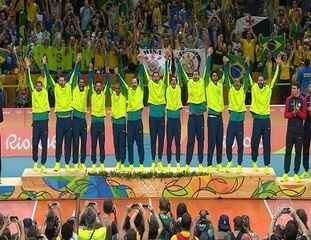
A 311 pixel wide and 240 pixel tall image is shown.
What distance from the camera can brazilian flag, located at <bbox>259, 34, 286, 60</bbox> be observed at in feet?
75.7

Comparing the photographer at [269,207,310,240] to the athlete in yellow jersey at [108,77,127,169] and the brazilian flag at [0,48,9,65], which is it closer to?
the athlete in yellow jersey at [108,77,127,169]

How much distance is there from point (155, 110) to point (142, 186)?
4.56ft

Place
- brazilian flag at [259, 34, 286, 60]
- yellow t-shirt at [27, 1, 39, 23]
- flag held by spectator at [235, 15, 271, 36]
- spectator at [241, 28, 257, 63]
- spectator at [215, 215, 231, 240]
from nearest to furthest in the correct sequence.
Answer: spectator at [215, 215, 231, 240], spectator at [241, 28, 257, 63], brazilian flag at [259, 34, 286, 60], yellow t-shirt at [27, 1, 39, 23], flag held by spectator at [235, 15, 271, 36]

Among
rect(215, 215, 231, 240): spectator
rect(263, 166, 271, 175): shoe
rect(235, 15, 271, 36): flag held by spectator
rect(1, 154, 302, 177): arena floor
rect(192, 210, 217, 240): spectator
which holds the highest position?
rect(235, 15, 271, 36): flag held by spectator

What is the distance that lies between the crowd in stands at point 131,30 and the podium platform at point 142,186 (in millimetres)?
5423

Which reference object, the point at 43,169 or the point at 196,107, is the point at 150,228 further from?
the point at 43,169

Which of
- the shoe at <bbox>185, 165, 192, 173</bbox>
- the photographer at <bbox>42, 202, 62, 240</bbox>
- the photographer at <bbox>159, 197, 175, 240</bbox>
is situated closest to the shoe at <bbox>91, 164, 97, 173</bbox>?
the shoe at <bbox>185, 165, 192, 173</bbox>

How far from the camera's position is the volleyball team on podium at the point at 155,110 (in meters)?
16.3

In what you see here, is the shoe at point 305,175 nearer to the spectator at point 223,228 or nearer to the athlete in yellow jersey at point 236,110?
the athlete in yellow jersey at point 236,110

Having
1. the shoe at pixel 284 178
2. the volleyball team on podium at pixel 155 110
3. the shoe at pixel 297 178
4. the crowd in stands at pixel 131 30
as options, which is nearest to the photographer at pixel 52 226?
the volleyball team on podium at pixel 155 110

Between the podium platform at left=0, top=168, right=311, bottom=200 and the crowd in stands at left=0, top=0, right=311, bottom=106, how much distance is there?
542cm

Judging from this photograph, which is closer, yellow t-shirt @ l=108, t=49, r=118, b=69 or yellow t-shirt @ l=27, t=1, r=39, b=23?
yellow t-shirt @ l=108, t=49, r=118, b=69

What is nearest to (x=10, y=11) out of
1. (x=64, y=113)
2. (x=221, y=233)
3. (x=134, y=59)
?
(x=134, y=59)

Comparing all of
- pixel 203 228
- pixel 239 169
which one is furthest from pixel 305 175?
pixel 203 228
